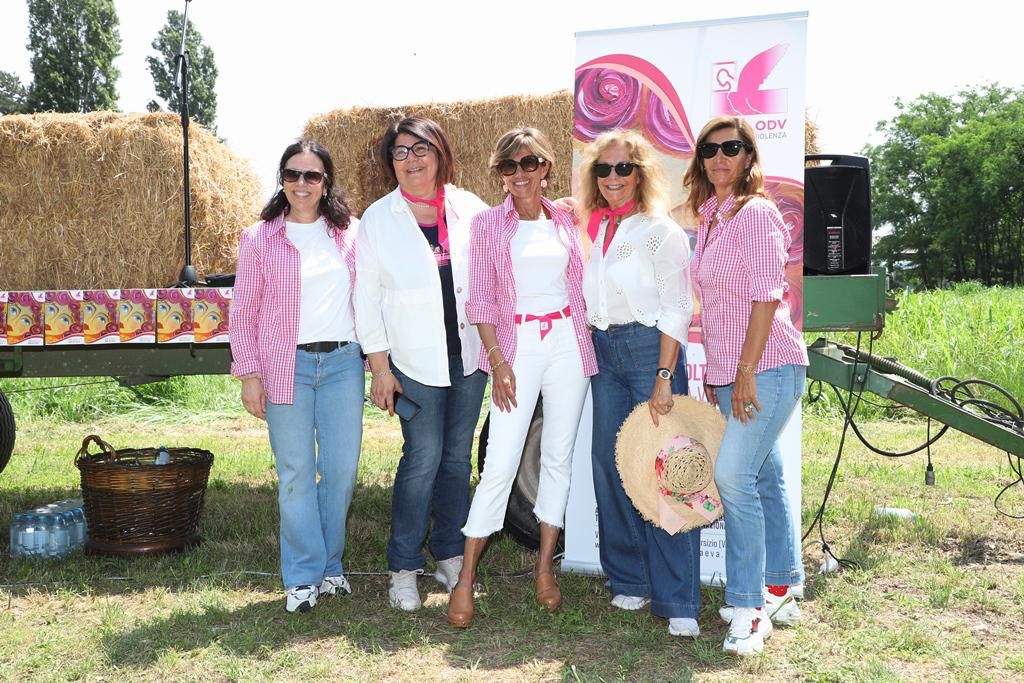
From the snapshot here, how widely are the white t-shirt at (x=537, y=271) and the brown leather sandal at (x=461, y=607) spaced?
112 cm

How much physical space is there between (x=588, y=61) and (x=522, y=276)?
3.94 feet

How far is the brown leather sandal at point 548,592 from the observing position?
381 cm

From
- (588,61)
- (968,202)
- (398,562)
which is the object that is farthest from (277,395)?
(968,202)

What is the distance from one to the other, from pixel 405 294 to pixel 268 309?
1.82 feet

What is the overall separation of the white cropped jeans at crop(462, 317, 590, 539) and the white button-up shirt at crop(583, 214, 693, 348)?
8.5 inches

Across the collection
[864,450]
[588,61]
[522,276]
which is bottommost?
[864,450]

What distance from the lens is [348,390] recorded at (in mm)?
3791

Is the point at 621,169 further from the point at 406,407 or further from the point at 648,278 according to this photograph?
the point at 406,407

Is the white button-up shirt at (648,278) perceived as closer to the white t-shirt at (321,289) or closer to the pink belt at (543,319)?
the pink belt at (543,319)

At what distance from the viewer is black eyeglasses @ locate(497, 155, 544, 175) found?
350cm

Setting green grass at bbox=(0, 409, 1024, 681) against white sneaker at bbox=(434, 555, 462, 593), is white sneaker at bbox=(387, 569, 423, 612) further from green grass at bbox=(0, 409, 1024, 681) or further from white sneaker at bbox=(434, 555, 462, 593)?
white sneaker at bbox=(434, 555, 462, 593)

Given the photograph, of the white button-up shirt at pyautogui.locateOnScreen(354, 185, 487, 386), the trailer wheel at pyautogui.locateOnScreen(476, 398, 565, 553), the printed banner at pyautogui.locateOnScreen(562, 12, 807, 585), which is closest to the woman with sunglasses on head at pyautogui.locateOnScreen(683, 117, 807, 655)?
the printed banner at pyautogui.locateOnScreen(562, 12, 807, 585)

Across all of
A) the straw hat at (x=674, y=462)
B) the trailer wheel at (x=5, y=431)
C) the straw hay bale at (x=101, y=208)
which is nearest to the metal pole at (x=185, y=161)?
the straw hay bale at (x=101, y=208)

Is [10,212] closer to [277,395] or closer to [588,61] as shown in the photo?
[277,395]
